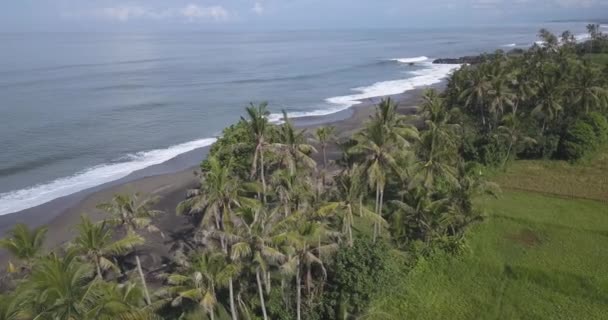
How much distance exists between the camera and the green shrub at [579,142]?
147ft

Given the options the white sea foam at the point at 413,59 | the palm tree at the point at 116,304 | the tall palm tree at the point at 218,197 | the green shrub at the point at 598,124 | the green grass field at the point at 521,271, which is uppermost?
the white sea foam at the point at 413,59

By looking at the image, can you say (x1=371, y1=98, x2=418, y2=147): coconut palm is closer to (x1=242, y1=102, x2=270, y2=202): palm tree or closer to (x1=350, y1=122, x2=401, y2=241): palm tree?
(x1=350, y1=122, x2=401, y2=241): palm tree

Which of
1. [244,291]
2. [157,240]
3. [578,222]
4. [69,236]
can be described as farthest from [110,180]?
[578,222]

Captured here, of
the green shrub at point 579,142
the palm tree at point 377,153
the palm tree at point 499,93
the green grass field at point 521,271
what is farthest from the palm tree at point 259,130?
the green shrub at point 579,142

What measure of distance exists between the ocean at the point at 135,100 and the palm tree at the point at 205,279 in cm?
2700

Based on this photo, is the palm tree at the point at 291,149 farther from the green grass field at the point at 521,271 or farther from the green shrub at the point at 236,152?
the green grass field at the point at 521,271

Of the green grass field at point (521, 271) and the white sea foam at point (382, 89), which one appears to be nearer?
the green grass field at point (521, 271)

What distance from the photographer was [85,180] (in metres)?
46.2

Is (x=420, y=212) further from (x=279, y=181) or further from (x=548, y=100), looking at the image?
(x=548, y=100)

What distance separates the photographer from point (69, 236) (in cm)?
3428

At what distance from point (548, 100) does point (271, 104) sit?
42.3 m

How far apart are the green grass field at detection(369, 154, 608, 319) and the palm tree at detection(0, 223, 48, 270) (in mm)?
16316

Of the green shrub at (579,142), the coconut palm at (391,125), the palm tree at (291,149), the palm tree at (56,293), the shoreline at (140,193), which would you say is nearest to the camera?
the palm tree at (56,293)

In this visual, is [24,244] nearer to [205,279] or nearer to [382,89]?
[205,279]
